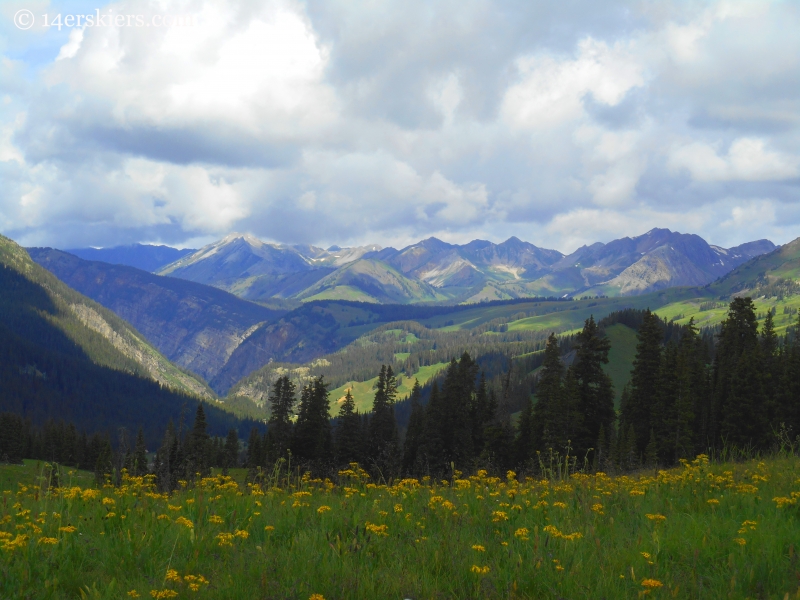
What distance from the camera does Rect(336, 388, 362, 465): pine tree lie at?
194 feet

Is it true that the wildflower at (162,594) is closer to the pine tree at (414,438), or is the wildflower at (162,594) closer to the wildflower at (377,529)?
Result: the wildflower at (377,529)

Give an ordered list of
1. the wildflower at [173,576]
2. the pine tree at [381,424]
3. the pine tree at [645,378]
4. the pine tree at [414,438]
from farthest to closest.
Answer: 1. the pine tree at [381,424]
2. the pine tree at [414,438]
3. the pine tree at [645,378]
4. the wildflower at [173,576]

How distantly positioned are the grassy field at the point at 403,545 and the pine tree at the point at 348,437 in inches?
2020

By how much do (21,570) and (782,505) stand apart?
950cm

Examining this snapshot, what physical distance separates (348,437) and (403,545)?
55388mm

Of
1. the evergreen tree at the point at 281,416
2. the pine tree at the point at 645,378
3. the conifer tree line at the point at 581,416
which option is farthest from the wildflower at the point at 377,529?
the evergreen tree at the point at 281,416

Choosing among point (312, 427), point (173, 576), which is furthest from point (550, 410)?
point (173, 576)

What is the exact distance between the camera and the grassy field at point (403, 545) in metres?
5.25

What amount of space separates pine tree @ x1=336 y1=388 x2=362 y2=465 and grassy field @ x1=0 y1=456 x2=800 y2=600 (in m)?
51.3

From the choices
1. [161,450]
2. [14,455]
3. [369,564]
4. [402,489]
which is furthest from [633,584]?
[14,455]

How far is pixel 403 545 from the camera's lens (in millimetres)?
6508

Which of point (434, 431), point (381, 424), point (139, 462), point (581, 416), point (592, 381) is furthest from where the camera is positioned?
point (381, 424)

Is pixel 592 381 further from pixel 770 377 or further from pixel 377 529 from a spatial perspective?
pixel 377 529

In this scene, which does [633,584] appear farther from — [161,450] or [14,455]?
[14,455]
